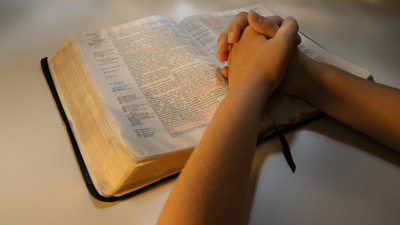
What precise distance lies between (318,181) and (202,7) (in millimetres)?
710

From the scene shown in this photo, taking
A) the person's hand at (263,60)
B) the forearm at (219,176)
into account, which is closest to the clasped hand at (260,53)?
the person's hand at (263,60)

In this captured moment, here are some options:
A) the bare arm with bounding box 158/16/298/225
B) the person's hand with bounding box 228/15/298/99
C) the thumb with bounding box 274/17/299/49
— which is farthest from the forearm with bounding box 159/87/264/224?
the thumb with bounding box 274/17/299/49

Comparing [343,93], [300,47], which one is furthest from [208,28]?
[343,93]

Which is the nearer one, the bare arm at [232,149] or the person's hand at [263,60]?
the bare arm at [232,149]

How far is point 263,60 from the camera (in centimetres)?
56

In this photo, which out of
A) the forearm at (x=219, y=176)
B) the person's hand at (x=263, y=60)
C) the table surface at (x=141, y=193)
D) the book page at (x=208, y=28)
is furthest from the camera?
the book page at (x=208, y=28)

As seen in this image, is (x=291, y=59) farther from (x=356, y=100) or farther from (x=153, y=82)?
(x=153, y=82)

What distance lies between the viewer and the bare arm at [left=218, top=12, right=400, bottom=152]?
0.52 meters

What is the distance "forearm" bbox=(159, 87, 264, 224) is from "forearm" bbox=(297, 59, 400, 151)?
0.21m

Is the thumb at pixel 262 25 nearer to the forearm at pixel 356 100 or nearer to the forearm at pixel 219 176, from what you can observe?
the forearm at pixel 356 100

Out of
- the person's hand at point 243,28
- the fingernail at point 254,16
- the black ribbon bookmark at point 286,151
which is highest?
the fingernail at point 254,16

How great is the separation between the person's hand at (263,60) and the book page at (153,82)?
6 centimetres

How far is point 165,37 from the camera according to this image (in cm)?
68

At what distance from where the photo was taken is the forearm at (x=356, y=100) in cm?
52
